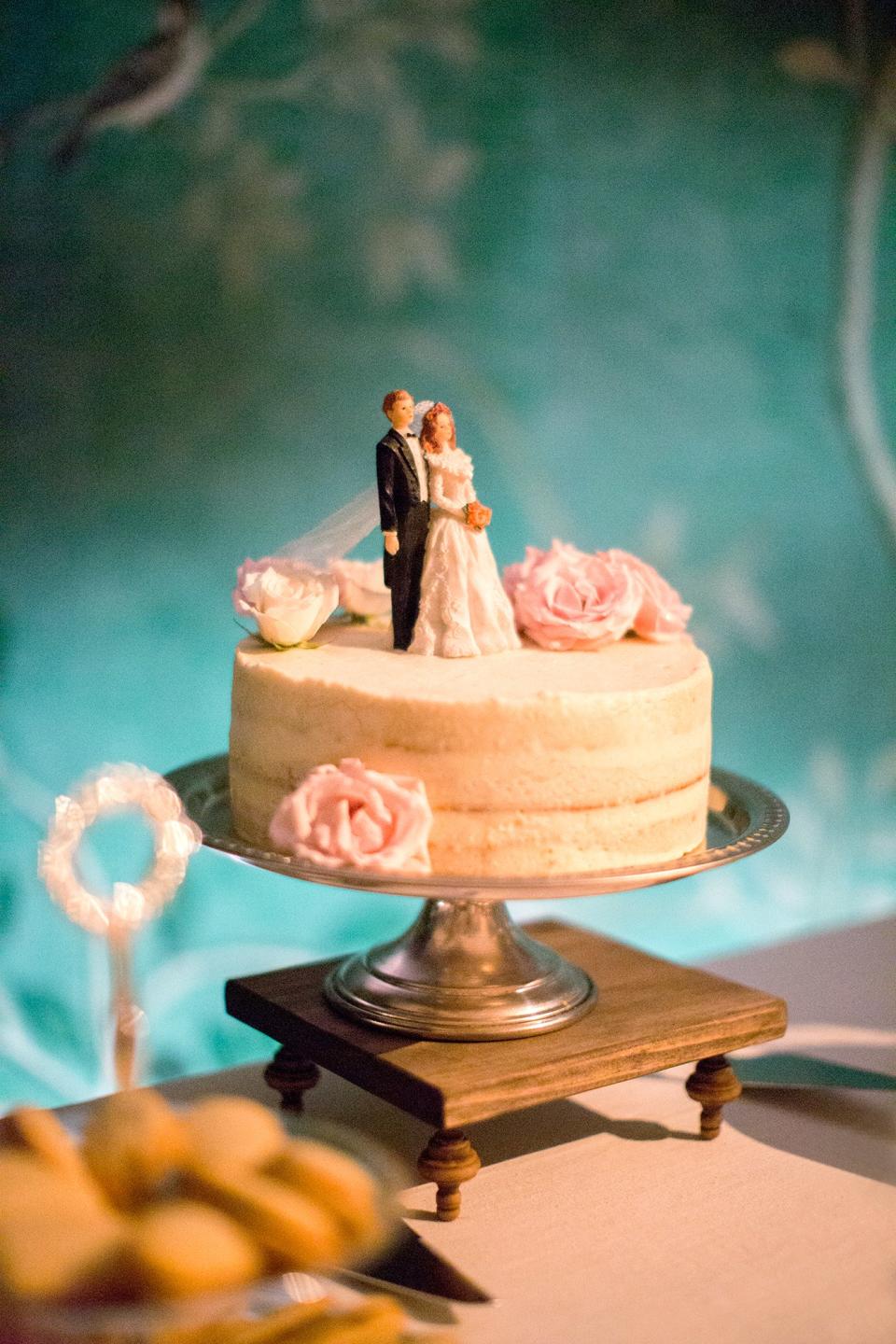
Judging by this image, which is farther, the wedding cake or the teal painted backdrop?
the teal painted backdrop

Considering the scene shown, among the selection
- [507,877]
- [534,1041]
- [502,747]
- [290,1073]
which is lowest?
[290,1073]

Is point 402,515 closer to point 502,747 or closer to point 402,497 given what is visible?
point 402,497

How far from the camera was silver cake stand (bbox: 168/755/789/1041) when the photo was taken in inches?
63.7

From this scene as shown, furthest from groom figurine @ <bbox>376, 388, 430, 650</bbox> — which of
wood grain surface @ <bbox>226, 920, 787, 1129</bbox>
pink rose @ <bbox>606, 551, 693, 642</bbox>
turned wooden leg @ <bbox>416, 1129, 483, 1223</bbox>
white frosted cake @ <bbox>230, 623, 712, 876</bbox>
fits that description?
turned wooden leg @ <bbox>416, 1129, 483, 1223</bbox>

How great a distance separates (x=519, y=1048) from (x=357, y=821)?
0.34m

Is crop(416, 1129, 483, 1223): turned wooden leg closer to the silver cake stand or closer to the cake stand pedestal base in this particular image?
the cake stand pedestal base

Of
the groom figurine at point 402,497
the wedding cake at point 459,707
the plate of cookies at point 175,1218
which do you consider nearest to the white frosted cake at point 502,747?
the wedding cake at point 459,707

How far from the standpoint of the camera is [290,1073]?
1.94m

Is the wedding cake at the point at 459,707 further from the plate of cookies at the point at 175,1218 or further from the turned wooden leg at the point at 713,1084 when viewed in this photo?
the plate of cookies at the point at 175,1218

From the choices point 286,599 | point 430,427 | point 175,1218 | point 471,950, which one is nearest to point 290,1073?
→ point 471,950

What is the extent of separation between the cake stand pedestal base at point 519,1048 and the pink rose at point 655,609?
0.44 m

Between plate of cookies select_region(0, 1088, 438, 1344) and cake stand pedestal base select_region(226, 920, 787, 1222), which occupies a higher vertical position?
plate of cookies select_region(0, 1088, 438, 1344)

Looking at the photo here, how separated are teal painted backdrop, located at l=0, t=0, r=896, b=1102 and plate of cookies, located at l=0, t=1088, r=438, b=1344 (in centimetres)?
210

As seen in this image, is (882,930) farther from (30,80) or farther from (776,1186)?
(30,80)
